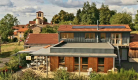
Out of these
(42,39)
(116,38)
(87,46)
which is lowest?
(87,46)

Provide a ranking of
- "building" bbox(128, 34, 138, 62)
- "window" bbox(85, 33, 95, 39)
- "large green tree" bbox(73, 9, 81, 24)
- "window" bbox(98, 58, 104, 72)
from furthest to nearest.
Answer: "large green tree" bbox(73, 9, 81, 24), "window" bbox(85, 33, 95, 39), "building" bbox(128, 34, 138, 62), "window" bbox(98, 58, 104, 72)

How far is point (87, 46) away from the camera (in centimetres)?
2167

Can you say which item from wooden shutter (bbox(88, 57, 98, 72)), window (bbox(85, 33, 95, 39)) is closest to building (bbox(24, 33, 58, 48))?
window (bbox(85, 33, 95, 39))

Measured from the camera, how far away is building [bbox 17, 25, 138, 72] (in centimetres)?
1781

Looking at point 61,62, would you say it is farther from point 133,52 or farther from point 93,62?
point 133,52

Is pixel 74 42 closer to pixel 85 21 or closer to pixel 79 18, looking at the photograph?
pixel 85 21

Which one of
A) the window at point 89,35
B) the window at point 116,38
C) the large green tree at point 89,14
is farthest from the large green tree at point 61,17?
the window at point 116,38

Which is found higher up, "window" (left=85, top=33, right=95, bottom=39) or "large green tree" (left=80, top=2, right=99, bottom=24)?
"large green tree" (left=80, top=2, right=99, bottom=24)

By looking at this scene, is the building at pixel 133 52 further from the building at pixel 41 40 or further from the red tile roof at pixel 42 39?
the building at pixel 41 40

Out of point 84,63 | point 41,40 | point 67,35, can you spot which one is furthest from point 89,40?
point 41,40

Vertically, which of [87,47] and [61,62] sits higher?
[87,47]

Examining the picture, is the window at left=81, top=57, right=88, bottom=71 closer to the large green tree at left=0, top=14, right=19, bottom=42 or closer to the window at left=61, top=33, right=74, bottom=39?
the window at left=61, top=33, right=74, bottom=39

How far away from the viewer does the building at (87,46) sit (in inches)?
701

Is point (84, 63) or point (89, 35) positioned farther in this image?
point (89, 35)
